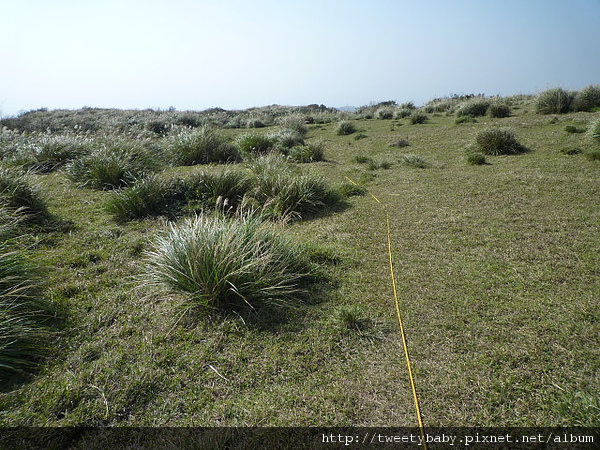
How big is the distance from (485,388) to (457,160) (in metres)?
7.27

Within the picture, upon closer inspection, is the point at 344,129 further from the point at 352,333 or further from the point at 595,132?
the point at 352,333

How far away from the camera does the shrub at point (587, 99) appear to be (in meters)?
12.6

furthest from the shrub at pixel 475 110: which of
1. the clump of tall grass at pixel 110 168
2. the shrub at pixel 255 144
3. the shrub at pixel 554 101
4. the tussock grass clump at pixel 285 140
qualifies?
the clump of tall grass at pixel 110 168

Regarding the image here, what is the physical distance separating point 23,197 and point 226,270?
3686 millimetres

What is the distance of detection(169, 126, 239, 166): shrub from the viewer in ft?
29.9

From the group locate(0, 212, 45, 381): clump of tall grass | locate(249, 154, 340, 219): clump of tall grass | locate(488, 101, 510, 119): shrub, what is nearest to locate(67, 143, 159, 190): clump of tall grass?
locate(249, 154, 340, 219): clump of tall grass

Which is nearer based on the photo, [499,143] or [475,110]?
[499,143]

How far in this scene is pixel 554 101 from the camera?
12.8 meters

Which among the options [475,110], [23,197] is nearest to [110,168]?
[23,197]

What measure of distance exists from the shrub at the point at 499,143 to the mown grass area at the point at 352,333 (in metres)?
3.59

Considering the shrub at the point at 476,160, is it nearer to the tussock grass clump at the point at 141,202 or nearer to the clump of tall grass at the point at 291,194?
the clump of tall grass at the point at 291,194

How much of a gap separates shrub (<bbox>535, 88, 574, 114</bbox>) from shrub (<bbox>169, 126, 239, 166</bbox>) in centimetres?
1073

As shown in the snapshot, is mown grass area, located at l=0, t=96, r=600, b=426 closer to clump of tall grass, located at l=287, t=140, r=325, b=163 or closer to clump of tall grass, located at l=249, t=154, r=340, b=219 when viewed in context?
clump of tall grass, located at l=249, t=154, r=340, b=219

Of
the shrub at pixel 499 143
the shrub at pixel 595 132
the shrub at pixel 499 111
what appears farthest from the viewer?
the shrub at pixel 499 111
